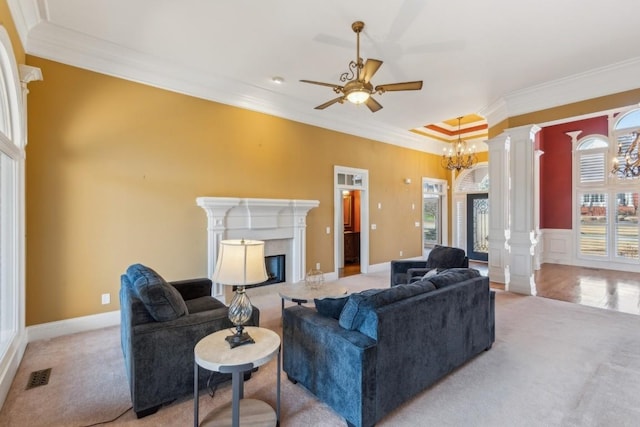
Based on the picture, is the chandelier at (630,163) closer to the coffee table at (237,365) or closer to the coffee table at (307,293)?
the coffee table at (307,293)

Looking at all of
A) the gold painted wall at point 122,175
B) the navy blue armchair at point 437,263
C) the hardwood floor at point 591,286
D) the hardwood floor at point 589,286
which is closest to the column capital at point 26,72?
the gold painted wall at point 122,175

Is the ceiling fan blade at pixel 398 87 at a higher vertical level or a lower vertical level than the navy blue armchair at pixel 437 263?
higher

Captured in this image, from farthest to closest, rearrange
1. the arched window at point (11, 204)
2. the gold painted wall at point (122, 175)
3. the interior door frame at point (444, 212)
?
the interior door frame at point (444, 212) → the gold painted wall at point (122, 175) → the arched window at point (11, 204)

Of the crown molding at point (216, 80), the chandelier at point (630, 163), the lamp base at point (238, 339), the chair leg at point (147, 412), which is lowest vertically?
the chair leg at point (147, 412)

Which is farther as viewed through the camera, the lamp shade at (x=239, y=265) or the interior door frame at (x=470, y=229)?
the interior door frame at (x=470, y=229)

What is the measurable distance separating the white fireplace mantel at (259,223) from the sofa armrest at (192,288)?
1095 millimetres

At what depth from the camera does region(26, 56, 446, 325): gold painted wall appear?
11.6 feet

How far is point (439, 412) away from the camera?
221 cm

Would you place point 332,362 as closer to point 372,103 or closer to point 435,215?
point 372,103

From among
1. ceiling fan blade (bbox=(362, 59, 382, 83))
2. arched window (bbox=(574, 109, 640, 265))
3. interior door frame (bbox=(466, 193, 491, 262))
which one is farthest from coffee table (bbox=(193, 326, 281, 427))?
arched window (bbox=(574, 109, 640, 265))

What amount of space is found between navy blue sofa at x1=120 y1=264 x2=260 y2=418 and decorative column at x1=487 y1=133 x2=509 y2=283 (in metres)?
5.27

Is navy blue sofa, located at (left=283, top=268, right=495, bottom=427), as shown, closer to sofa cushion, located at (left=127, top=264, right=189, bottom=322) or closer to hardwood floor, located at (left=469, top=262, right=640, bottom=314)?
sofa cushion, located at (left=127, top=264, right=189, bottom=322)

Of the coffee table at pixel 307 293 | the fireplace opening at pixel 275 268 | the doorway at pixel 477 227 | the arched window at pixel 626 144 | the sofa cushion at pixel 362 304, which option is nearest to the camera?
the sofa cushion at pixel 362 304

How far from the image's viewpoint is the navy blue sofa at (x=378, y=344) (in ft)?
6.54
